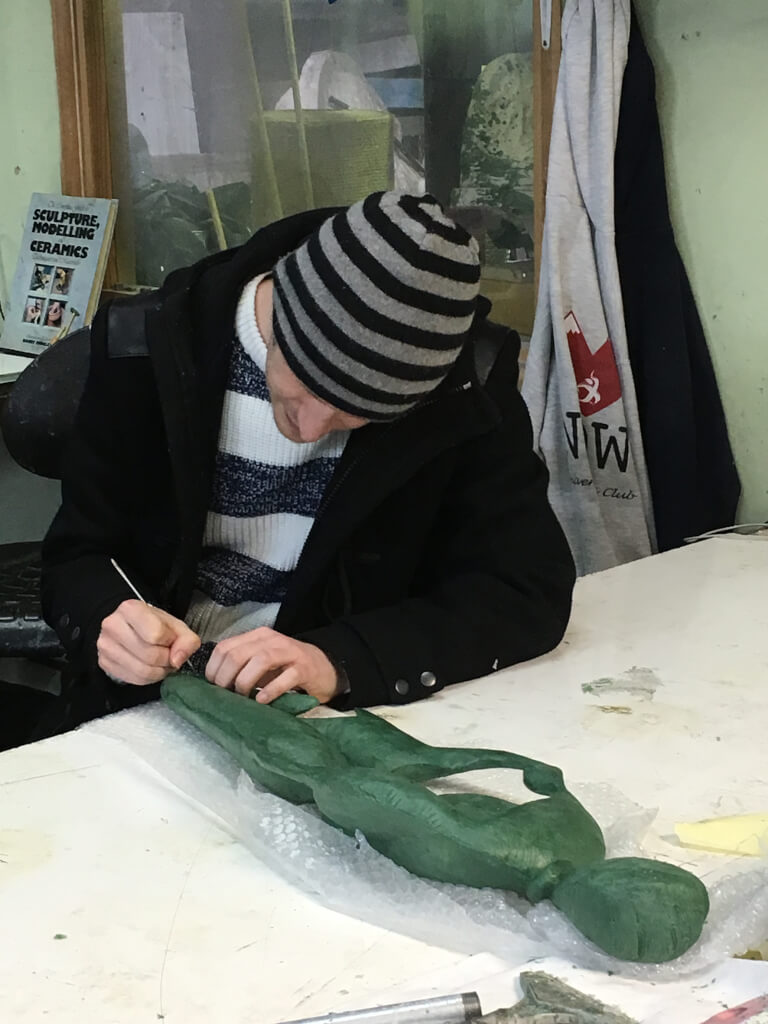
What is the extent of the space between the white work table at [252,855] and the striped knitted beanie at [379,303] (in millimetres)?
297

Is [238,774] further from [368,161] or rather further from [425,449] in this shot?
[368,161]

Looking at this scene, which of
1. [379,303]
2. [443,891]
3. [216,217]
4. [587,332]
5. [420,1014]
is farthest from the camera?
[216,217]

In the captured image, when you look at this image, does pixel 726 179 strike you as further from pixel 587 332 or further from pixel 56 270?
pixel 56 270

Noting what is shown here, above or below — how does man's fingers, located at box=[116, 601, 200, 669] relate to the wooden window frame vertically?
below

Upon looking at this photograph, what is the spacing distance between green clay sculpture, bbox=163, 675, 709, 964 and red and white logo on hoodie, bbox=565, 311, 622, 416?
968 mm

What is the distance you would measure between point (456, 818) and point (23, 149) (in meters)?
2.31

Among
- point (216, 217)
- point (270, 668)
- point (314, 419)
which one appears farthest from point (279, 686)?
point (216, 217)

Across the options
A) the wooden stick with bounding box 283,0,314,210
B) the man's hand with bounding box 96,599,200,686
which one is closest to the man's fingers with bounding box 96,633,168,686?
the man's hand with bounding box 96,599,200,686

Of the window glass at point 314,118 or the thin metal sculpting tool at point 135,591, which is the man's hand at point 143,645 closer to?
the thin metal sculpting tool at point 135,591

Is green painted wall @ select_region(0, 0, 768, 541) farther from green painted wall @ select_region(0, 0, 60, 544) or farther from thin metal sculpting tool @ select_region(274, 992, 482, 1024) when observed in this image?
green painted wall @ select_region(0, 0, 60, 544)

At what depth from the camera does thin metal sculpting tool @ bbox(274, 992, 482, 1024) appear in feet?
1.96

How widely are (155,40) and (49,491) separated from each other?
1027 millimetres

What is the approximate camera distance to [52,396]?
1.38m

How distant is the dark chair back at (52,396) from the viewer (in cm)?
138
